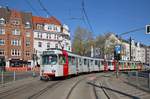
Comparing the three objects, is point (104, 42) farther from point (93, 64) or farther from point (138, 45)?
point (138, 45)

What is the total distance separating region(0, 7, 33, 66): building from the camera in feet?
266

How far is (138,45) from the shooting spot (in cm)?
18188

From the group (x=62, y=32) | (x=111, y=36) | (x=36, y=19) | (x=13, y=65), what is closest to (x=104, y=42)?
(x=111, y=36)

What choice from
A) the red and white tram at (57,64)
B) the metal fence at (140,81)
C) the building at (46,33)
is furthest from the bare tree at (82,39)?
the metal fence at (140,81)

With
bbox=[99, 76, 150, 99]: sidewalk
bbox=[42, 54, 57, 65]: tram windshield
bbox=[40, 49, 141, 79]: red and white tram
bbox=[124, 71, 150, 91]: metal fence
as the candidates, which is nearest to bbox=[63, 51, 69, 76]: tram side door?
bbox=[40, 49, 141, 79]: red and white tram

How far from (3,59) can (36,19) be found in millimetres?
20381

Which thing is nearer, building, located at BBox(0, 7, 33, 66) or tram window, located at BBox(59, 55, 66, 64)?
tram window, located at BBox(59, 55, 66, 64)

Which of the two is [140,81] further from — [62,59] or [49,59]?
[49,59]

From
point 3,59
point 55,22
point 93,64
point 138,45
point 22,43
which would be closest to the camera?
point 93,64

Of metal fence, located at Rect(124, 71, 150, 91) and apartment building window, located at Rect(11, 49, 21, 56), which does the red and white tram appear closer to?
metal fence, located at Rect(124, 71, 150, 91)

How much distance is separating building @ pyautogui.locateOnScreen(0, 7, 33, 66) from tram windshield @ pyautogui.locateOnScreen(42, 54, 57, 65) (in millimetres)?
50966

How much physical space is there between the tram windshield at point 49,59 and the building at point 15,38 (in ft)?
167

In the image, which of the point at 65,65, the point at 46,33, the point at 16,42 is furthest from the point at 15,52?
the point at 65,65

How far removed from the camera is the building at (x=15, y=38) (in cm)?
8100
